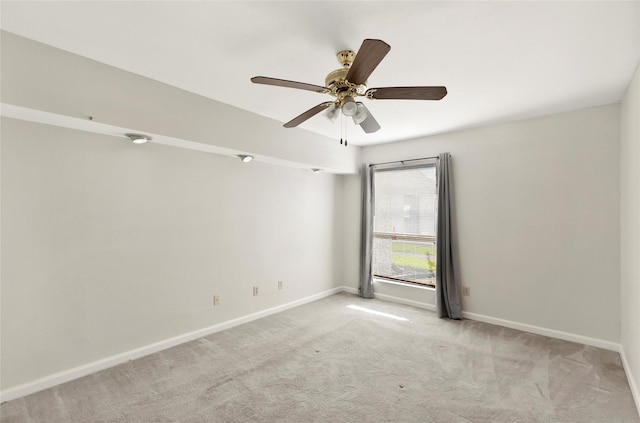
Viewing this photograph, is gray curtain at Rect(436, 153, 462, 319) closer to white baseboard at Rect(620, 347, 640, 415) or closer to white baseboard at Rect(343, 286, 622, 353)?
white baseboard at Rect(343, 286, 622, 353)

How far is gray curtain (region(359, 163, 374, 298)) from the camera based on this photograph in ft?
16.6

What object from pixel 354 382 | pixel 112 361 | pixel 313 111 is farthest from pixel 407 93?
pixel 112 361

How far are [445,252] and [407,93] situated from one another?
278 centimetres

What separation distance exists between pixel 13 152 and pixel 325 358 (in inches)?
124

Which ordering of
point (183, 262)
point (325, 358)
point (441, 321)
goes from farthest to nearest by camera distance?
point (441, 321), point (183, 262), point (325, 358)

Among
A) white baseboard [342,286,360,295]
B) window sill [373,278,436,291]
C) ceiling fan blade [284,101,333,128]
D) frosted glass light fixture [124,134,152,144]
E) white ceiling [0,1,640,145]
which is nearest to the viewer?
white ceiling [0,1,640,145]

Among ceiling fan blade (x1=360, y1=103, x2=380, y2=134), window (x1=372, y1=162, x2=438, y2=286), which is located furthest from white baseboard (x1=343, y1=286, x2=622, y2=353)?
ceiling fan blade (x1=360, y1=103, x2=380, y2=134)

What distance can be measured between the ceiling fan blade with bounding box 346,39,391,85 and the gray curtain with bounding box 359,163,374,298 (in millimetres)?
3195

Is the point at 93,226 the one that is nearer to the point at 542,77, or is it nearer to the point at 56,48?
the point at 56,48

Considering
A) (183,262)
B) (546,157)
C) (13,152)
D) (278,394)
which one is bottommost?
(278,394)

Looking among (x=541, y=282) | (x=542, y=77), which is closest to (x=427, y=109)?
(x=542, y=77)

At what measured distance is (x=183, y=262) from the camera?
3.35m

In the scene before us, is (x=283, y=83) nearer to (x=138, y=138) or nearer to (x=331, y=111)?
(x=331, y=111)

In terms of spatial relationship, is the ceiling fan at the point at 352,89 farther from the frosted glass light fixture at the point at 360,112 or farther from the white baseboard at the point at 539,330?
the white baseboard at the point at 539,330
